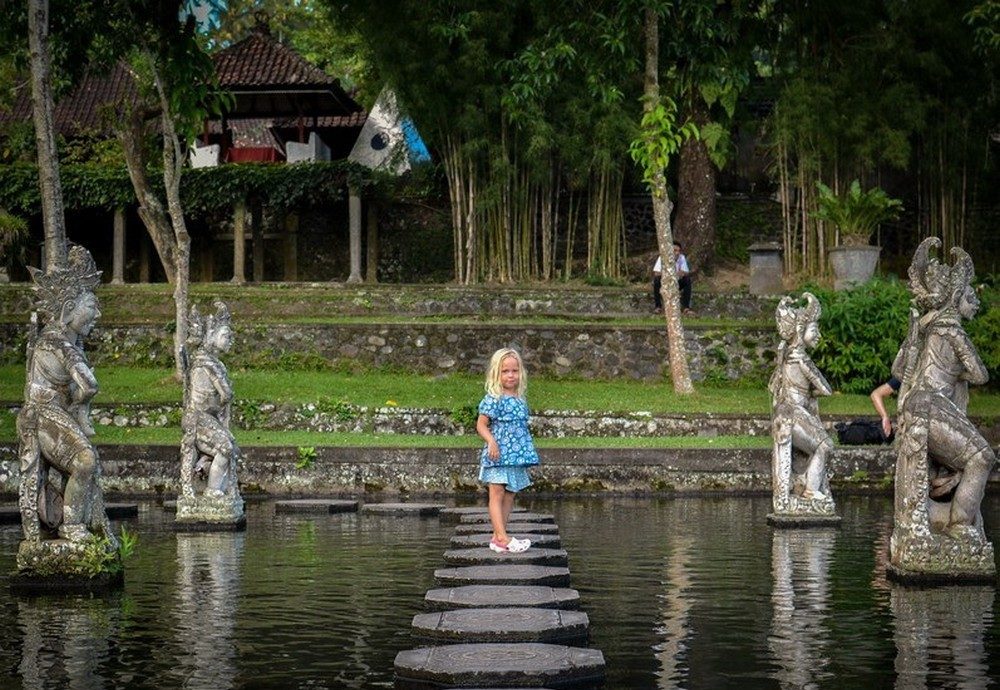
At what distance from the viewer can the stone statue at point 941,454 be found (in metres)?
11.6

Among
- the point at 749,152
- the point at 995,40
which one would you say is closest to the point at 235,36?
the point at 749,152

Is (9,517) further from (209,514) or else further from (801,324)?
(801,324)

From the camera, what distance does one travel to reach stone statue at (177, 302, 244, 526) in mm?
16578

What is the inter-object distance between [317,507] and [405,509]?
1.15m

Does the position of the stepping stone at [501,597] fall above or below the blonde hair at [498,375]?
below

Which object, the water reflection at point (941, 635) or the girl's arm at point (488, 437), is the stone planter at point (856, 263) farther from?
the water reflection at point (941, 635)

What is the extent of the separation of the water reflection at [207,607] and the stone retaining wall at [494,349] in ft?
47.5

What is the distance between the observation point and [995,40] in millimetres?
28609

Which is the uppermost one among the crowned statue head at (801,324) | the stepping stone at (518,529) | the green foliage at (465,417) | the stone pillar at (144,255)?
the stone pillar at (144,255)

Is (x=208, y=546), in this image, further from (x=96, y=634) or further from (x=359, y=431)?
(x=359, y=431)

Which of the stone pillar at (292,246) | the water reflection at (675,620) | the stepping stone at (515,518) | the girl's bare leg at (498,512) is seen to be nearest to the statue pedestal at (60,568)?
the girl's bare leg at (498,512)

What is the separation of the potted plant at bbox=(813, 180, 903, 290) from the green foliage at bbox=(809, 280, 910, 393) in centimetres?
213

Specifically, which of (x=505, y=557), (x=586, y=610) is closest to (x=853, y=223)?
(x=505, y=557)

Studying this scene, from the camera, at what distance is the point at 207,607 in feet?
35.3
